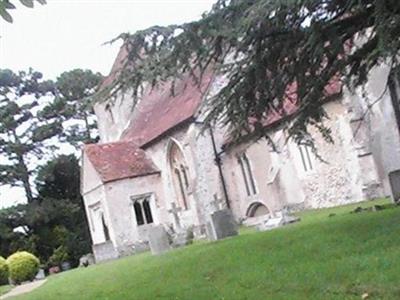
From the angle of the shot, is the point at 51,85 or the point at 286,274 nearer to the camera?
the point at 286,274

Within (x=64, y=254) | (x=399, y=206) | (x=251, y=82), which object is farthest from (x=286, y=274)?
(x=64, y=254)

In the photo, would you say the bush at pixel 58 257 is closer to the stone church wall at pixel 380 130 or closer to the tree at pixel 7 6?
the stone church wall at pixel 380 130

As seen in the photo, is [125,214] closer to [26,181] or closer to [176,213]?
[176,213]

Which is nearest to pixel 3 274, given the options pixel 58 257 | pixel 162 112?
pixel 58 257

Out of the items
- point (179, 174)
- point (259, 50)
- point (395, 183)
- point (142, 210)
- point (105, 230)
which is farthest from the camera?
point (105, 230)

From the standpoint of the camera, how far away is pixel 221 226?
54.9 feet

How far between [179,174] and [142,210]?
2.75 meters

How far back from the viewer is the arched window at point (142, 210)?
2978 centimetres

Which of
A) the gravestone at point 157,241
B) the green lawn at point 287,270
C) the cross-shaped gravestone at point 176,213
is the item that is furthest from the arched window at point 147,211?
the green lawn at point 287,270

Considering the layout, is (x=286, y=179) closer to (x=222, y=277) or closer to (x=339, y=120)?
(x=339, y=120)

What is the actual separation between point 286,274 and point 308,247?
1.98 metres

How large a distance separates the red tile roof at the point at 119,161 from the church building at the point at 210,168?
0.17 feet

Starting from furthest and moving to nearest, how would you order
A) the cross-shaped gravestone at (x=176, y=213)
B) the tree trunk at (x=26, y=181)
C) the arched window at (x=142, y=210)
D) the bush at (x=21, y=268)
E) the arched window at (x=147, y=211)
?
the tree trunk at (x=26, y=181)
the arched window at (x=147, y=211)
the arched window at (x=142, y=210)
the cross-shaped gravestone at (x=176, y=213)
the bush at (x=21, y=268)

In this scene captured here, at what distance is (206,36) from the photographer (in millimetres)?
9352
